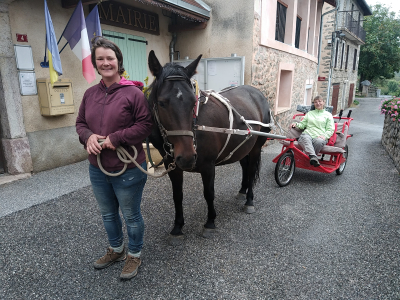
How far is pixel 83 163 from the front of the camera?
528 cm

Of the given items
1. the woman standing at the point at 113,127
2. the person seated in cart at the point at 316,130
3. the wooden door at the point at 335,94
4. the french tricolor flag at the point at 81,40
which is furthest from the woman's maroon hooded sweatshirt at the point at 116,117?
the wooden door at the point at 335,94

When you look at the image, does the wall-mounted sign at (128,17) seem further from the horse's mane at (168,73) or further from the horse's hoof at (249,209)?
the horse's hoof at (249,209)

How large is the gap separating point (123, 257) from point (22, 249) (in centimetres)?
108

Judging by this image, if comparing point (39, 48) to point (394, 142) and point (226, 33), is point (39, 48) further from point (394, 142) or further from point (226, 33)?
point (394, 142)

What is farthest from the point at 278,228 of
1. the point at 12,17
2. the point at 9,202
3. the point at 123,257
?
the point at 12,17

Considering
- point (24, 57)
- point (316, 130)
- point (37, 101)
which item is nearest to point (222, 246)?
point (316, 130)

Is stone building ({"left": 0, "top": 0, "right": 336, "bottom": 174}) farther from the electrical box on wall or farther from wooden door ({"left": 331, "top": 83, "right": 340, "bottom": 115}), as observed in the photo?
wooden door ({"left": 331, "top": 83, "right": 340, "bottom": 115})

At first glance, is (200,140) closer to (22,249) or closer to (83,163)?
(22,249)

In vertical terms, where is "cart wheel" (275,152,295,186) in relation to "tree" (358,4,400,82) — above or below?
below

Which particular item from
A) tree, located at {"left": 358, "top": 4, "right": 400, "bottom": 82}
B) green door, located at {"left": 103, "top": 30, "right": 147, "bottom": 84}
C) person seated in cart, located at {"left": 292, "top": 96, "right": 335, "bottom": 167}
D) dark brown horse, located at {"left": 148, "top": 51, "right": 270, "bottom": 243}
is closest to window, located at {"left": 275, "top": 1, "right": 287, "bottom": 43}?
green door, located at {"left": 103, "top": 30, "right": 147, "bottom": 84}

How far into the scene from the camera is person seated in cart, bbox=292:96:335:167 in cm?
437

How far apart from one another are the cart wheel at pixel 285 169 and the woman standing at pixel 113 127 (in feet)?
9.21

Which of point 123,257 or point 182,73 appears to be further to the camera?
point 123,257

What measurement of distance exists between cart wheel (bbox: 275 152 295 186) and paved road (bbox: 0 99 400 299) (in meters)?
0.17
